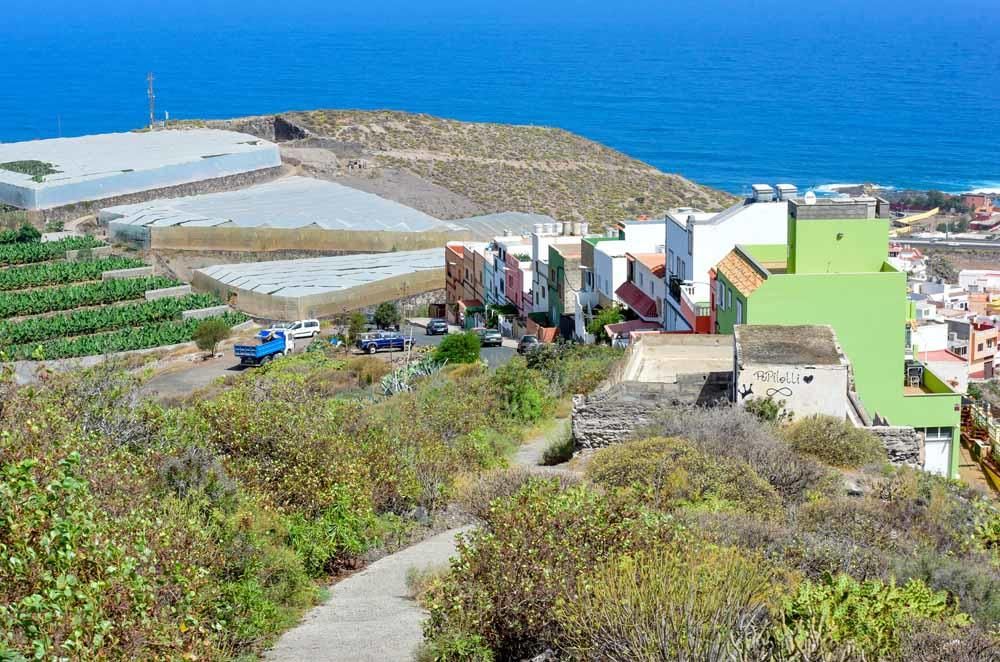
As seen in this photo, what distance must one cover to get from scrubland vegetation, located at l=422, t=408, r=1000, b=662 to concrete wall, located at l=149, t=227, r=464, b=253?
38607mm

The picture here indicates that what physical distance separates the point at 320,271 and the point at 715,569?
38562mm

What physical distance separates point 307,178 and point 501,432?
4684cm

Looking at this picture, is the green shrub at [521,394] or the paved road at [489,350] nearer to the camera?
the green shrub at [521,394]

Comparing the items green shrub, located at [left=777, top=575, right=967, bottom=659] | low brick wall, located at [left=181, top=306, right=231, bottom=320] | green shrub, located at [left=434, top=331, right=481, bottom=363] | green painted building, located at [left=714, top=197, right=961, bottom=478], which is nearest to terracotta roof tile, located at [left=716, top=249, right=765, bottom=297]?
green painted building, located at [left=714, top=197, right=961, bottom=478]

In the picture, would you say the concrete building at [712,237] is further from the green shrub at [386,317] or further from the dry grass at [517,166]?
the dry grass at [517,166]

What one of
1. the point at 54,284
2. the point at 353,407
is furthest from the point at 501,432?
the point at 54,284

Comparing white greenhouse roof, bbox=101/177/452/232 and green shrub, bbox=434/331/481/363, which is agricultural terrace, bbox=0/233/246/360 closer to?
white greenhouse roof, bbox=101/177/452/232

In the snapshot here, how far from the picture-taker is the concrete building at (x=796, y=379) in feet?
53.9

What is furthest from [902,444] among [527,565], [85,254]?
[85,254]

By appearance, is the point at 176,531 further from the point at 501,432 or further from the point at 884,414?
the point at 884,414

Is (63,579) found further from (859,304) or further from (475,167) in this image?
(475,167)

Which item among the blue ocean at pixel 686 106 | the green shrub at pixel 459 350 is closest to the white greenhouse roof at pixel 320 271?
the green shrub at pixel 459 350

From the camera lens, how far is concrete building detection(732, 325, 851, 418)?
16438 millimetres

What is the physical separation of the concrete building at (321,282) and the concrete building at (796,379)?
26062mm
